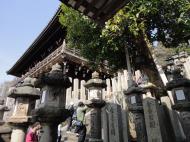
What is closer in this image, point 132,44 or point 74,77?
point 132,44

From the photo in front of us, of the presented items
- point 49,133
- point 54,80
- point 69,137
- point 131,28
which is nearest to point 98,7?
point 54,80

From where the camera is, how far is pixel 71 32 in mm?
10750

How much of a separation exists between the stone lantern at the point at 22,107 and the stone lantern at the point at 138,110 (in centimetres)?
296

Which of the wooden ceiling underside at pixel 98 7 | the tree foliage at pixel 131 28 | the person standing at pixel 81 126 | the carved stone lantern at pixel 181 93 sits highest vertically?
the tree foliage at pixel 131 28

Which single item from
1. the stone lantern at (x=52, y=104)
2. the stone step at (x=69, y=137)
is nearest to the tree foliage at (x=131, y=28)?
the stone lantern at (x=52, y=104)

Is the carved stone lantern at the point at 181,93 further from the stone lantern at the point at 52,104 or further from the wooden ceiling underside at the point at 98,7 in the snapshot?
the wooden ceiling underside at the point at 98,7

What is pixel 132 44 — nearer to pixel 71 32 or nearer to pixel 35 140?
pixel 71 32

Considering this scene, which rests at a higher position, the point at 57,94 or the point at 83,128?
the point at 57,94

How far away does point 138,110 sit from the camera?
6.05 meters

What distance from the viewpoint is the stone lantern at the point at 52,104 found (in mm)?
4242

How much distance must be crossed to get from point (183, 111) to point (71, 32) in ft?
24.3

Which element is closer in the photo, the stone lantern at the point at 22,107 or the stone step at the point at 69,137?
the stone lantern at the point at 22,107

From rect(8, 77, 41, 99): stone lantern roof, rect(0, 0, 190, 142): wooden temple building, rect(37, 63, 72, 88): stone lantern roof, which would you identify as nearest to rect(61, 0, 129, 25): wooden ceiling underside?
rect(0, 0, 190, 142): wooden temple building

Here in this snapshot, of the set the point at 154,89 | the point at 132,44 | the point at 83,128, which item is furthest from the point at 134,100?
the point at 132,44
